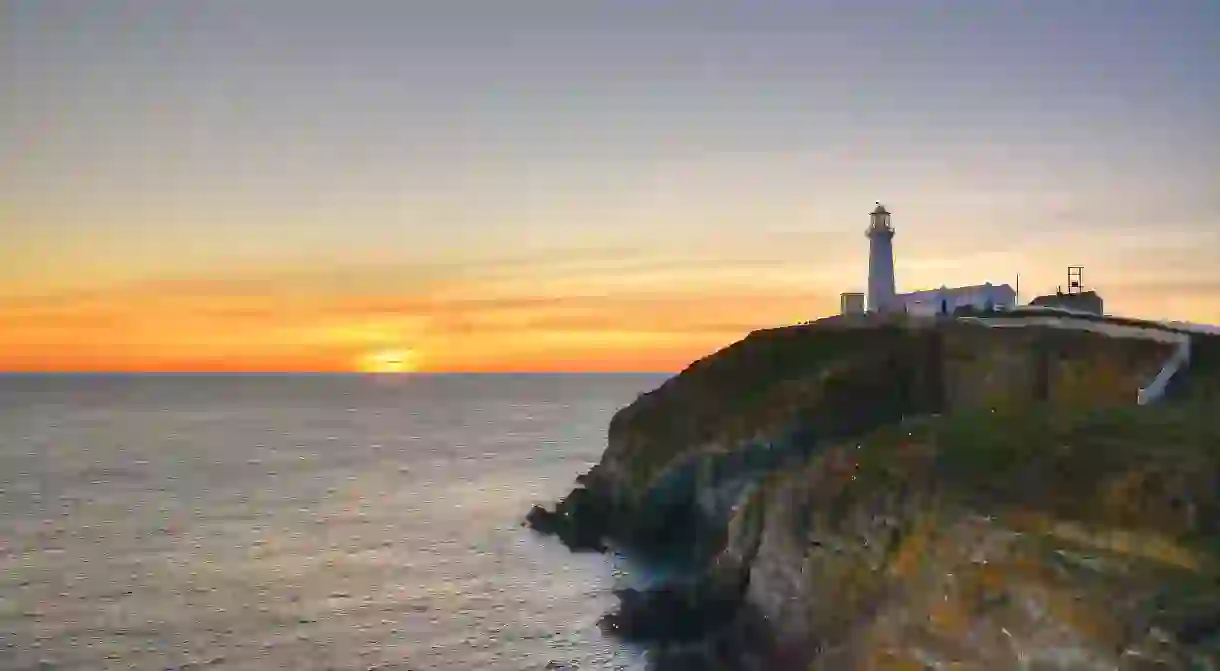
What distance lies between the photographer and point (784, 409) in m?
43.4

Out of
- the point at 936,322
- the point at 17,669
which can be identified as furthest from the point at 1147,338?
the point at 17,669

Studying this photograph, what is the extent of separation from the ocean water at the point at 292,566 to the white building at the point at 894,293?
1058 inches

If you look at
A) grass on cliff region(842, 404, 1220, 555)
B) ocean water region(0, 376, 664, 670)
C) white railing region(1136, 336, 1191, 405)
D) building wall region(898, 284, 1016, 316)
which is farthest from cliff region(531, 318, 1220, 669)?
building wall region(898, 284, 1016, 316)

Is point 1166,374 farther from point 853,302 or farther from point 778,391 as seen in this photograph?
point 853,302

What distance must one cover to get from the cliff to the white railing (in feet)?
1.90

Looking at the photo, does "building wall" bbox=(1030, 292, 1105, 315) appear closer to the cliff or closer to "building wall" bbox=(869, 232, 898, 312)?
"building wall" bbox=(869, 232, 898, 312)

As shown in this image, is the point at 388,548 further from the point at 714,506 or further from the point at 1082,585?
the point at 1082,585

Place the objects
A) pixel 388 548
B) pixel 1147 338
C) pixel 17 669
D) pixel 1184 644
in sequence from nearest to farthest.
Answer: pixel 1184 644 → pixel 17 669 → pixel 1147 338 → pixel 388 548

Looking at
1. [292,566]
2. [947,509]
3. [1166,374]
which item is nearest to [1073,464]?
[947,509]

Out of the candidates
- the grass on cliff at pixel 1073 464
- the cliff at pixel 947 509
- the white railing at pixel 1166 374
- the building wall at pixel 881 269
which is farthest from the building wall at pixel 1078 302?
the grass on cliff at pixel 1073 464

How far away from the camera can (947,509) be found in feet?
71.2

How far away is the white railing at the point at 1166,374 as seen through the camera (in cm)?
3186

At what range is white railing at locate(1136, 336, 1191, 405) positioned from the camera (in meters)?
31.9

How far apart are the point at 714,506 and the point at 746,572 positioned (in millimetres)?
12238
